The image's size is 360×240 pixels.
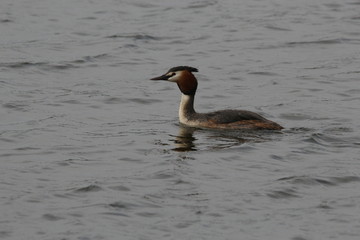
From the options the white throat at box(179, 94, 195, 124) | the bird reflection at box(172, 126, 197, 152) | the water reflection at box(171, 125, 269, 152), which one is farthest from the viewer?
the white throat at box(179, 94, 195, 124)

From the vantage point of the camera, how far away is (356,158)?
15320mm

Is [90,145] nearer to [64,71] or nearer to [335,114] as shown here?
[335,114]

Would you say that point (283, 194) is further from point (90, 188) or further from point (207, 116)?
point (207, 116)

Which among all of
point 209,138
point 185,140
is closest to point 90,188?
point 185,140

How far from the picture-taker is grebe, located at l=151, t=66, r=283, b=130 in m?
16.9

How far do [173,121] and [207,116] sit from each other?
34.9 inches

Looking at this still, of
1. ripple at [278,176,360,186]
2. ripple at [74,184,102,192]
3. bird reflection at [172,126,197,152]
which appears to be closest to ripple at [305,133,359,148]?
bird reflection at [172,126,197,152]

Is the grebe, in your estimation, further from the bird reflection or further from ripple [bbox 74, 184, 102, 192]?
ripple [bbox 74, 184, 102, 192]

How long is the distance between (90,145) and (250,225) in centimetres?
439

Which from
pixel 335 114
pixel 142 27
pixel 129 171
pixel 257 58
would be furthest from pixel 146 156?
pixel 142 27

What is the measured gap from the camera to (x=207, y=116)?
17.3 meters

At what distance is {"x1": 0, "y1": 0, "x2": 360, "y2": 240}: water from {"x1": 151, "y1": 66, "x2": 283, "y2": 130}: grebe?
0.17 metres

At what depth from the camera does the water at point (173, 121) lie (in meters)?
12.5

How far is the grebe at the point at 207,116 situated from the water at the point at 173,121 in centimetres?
17
